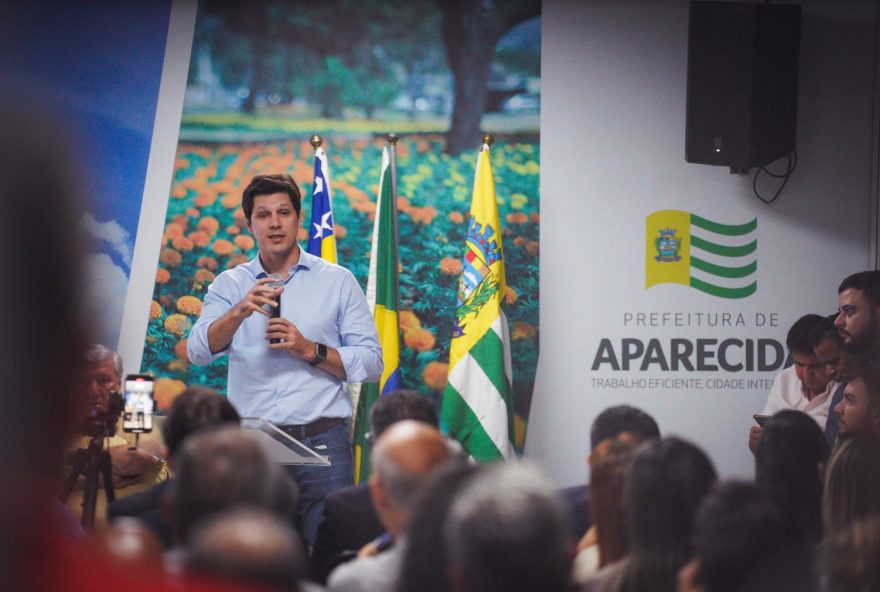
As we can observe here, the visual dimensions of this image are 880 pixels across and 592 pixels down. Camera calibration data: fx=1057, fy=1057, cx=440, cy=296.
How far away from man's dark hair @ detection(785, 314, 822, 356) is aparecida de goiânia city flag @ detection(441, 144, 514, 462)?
1.42 meters

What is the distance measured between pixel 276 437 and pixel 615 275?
3.09 m

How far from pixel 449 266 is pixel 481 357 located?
666 mm

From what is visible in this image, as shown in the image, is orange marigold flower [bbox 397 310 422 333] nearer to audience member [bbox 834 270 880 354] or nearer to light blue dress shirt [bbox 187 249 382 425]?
light blue dress shirt [bbox 187 249 382 425]

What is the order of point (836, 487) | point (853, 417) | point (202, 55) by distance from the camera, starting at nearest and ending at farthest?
point (836, 487) < point (853, 417) < point (202, 55)

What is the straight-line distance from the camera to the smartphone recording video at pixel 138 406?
10.7ft

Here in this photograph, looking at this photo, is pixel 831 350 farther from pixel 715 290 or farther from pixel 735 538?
pixel 735 538

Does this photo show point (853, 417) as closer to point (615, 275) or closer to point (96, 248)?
point (615, 275)

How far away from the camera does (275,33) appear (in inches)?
227

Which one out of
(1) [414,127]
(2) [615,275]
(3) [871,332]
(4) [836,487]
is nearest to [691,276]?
(2) [615,275]

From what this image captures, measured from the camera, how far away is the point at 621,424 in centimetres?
310

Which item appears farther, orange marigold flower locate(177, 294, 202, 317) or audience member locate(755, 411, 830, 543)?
orange marigold flower locate(177, 294, 202, 317)

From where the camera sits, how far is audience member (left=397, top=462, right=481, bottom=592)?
1953 millimetres

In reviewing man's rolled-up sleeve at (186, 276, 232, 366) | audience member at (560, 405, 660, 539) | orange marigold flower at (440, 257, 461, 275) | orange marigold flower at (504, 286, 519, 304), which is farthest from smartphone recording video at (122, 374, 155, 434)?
orange marigold flower at (504, 286, 519, 304)

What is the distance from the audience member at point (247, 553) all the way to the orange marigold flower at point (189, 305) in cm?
399
